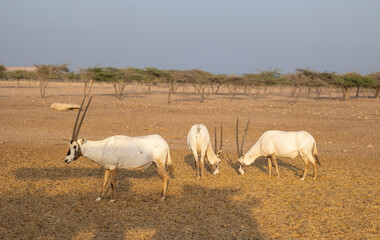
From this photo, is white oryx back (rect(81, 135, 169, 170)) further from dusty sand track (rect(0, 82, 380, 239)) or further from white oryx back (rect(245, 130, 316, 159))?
white oryx back (rect(245, 130, 316, 159))

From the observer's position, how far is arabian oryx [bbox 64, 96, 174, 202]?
7074 mm

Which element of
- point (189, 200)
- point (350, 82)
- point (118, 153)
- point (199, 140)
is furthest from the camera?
point (350, 82)

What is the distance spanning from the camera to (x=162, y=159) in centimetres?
766

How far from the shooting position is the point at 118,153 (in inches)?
284

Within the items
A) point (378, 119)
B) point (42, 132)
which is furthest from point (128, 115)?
point (378, 119)

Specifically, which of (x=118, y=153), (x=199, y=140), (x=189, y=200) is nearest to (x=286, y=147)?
(x=199, y=140)

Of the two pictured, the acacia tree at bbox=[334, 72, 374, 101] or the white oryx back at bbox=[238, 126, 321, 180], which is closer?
the white oryx back at bbox=[238, 126, 321, 180]

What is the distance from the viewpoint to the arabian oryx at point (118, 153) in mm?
7074

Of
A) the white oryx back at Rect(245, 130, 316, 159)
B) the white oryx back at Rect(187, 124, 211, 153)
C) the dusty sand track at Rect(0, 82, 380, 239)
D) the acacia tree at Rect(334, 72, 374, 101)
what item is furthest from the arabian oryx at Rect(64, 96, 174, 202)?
the acacia tree at Rect(334, 72, 374, 101)

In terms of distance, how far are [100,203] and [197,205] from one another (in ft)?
6.73

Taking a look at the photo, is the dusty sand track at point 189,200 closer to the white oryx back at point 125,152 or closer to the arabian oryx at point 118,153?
the arabian oryx at point 118,153

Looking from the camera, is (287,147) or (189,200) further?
(287,147)

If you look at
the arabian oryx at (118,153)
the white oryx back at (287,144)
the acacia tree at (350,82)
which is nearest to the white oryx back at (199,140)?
the white oryx back at (287,144)

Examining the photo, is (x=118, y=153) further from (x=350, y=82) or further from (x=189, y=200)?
(x=350, y=82)
